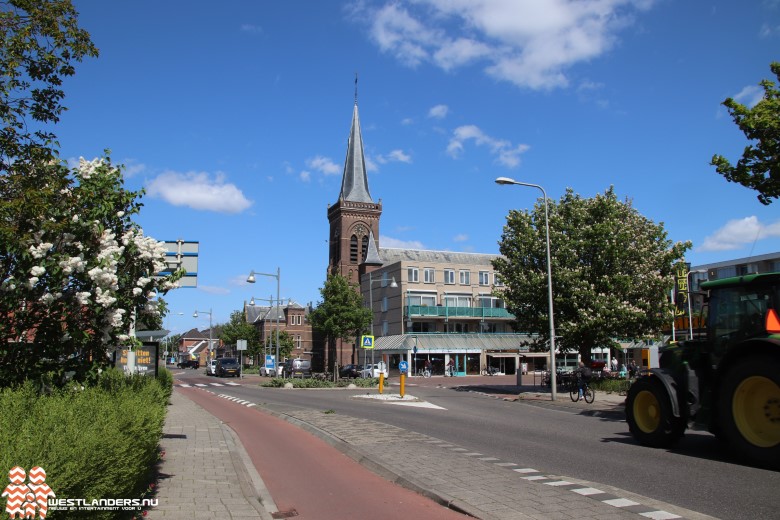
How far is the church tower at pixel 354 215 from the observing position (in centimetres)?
8862

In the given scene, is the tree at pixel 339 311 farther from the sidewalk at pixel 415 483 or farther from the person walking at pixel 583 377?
the sidewalk at pixel 415 483

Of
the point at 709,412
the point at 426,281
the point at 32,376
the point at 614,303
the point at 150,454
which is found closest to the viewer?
the point at 150,454

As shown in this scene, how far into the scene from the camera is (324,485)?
8961 millimetres

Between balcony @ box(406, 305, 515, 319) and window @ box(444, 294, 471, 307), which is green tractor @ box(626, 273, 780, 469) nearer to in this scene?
balcony @ box(406, 305, 515, 319)

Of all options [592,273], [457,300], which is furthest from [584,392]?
[457,300]

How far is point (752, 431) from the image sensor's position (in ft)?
31.5

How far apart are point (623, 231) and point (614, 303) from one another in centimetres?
354

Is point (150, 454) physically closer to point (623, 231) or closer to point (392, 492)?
point (392, 492)

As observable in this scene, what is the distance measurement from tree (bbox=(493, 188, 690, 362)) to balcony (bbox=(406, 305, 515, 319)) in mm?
32344

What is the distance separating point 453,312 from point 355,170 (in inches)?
1348

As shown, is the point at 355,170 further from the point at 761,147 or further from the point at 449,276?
the point at 761,147

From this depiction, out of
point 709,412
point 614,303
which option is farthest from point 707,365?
point 614,303

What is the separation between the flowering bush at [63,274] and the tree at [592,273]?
2377 centimetres

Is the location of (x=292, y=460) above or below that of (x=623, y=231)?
below
